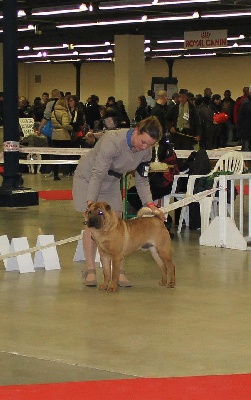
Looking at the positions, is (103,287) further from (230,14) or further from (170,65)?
(170,65)

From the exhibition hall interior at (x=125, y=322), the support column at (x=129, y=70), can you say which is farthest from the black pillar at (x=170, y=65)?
the exhibition hall interior at (x=125, y=322)

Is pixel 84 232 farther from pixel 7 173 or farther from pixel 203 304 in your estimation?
pixel 7 173

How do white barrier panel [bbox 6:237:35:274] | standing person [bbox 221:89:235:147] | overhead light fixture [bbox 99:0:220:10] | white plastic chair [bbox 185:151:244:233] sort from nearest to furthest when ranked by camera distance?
white barrier panel [bbox 6:237:35:274] < white plastic chair [bbox 185:151:244:233] < overhead light fixture [bbox 99:0:220:10] < standing person [bbox 221:89:235:147]

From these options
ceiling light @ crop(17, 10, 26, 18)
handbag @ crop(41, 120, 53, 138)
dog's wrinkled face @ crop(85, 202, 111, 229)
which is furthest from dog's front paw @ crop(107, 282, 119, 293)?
ceiling light @ crop(17, 10, 26, 18)

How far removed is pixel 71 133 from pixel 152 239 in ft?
36.3

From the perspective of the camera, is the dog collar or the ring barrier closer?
the dog collar

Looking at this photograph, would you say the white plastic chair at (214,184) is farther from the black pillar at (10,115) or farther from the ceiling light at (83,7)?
the ceiling light at (83,7)

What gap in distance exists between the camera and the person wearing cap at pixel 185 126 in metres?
16.4

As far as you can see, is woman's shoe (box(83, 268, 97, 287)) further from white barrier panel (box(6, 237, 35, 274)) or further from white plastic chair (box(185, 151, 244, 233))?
white plastic chair (box(185, 151, 244, 233))

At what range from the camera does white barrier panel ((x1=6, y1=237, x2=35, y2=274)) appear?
8.10 meters

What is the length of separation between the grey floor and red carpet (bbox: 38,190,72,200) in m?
5.53

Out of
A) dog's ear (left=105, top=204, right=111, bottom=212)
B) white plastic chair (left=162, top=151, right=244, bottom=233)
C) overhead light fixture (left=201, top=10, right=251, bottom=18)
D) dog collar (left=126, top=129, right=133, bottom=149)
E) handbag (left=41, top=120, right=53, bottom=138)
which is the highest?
overhead light fixture (left=201, top=10, right=251, bottom=18)

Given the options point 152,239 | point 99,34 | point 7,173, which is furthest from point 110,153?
point 99,34

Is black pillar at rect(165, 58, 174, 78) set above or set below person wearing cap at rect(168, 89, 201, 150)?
above
